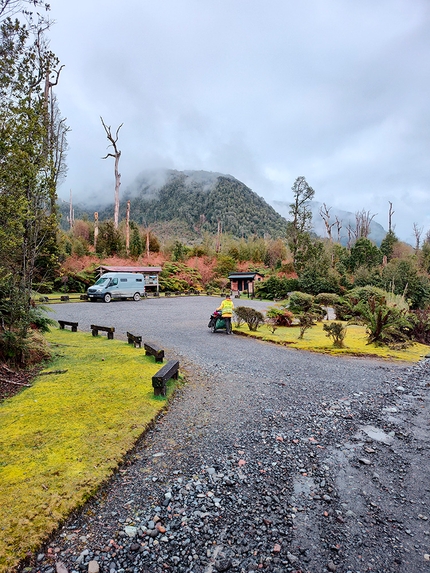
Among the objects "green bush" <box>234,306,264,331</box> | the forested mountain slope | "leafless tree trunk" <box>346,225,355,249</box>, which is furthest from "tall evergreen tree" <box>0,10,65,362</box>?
the forested mountain slope

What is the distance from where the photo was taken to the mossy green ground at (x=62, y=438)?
87.7 inches

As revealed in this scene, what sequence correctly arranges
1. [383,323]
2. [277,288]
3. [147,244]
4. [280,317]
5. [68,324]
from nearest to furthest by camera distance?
[383,323], [68,324], [280,317], [277,288], [147,244]

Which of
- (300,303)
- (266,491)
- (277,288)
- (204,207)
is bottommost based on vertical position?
(266,491)

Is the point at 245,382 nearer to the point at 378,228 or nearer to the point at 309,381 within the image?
the point at 309,381

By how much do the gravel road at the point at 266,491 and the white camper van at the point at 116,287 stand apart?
1683 centimetres

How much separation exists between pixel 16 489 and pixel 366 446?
3395mm

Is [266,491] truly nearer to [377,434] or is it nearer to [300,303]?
[377,434]

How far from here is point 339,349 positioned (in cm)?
845

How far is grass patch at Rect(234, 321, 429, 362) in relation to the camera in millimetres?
8109

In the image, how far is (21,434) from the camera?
332 cm

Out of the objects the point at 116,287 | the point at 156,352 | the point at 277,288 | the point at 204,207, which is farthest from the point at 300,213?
the point at 204,207

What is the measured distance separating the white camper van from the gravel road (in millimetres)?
16827

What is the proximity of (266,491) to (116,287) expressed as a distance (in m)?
20.1

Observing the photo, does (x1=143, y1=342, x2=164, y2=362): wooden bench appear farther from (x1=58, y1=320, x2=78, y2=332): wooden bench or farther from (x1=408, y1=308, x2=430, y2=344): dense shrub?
(x1=408, y1=308, x2=430, y2=344): dense shrub
